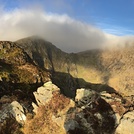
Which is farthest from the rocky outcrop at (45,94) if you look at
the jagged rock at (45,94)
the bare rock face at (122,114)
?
the bare rock face at (122,114)

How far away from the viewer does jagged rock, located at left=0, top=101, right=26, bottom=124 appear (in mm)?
45000

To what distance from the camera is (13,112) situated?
45.8 meters

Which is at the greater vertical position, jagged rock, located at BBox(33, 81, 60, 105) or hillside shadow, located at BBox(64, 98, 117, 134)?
jagged rock, located at BBox(33, 81, 60, 105)

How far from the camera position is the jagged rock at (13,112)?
45000mm

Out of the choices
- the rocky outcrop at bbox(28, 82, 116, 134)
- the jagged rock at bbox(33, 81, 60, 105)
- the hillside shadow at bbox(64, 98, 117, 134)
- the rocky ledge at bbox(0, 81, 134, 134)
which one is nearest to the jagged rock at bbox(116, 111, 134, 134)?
the rocky ledge at bbox(0, 81, 134, 134)

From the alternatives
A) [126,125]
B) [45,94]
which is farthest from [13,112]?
[126,125]

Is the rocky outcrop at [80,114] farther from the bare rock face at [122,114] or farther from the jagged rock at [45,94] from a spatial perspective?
the bare rock face at [122,114]

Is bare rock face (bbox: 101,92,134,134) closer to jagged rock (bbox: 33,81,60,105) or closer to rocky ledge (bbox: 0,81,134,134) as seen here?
rocky ledge (bbox: 0,81,134,134)

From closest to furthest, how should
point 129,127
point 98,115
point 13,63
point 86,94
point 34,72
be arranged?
point 129,127 → point 98,115 → point 86,94 → point 34,72 → point 13,63

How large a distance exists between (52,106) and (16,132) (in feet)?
20.3

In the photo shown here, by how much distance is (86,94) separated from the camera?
5091 cm

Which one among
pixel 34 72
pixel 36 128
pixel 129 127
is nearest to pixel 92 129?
pixel 129 127

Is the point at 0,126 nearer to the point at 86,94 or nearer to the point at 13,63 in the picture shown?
the point at 86,94

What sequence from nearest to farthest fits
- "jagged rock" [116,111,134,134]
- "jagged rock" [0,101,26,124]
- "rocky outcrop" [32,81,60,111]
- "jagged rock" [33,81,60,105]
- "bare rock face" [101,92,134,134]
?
1. "jagged rock" [116,111,134,134]
2. "bare rock face" [101,92,134,134]
3. "jagged rock" [0,101,26,124]
4. "rocky outcrop" [32,81,60,111]
5. "jagged rock" [33,81,60,105]
